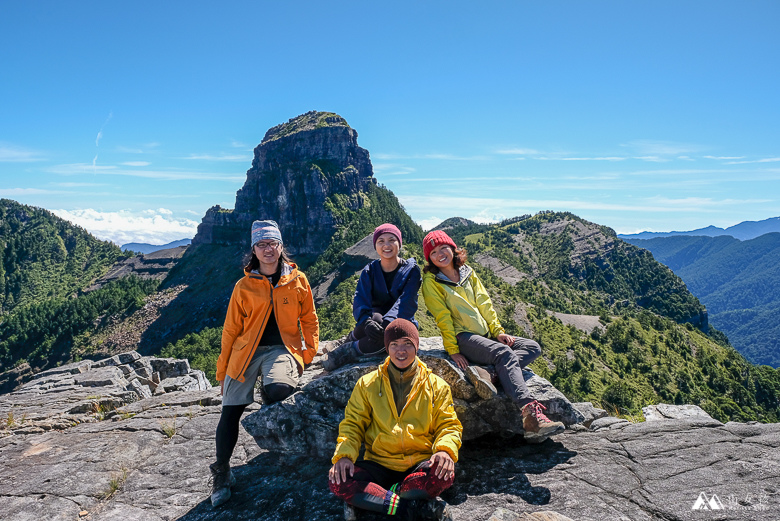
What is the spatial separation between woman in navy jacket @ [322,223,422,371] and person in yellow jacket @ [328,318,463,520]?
1.68 metres

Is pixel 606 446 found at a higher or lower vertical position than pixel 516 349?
lower

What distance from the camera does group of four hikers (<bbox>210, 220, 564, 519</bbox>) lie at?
508 cm

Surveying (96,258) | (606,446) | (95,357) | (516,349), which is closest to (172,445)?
(516,349)

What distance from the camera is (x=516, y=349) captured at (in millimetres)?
7703

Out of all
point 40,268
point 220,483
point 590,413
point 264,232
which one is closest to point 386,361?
point 264,232

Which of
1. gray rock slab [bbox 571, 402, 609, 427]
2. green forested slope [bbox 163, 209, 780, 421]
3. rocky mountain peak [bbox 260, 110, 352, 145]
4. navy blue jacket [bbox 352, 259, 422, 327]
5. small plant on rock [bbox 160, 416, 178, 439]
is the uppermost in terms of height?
rocky mountain peak [bbox 260, 110, 352, 145]

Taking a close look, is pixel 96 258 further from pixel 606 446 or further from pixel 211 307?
pixel 606 446

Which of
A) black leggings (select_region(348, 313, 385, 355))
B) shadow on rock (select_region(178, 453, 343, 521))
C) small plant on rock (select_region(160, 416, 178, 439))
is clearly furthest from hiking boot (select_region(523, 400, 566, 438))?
small plant on rock (select_region(160, 416, 178, 439))

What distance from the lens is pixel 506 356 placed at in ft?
23.1

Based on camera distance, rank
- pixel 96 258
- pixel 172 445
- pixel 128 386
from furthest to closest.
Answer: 1. pixel 96 258
2. pixel 128 386
3. pixel 172 445

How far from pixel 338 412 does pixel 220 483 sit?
212cm

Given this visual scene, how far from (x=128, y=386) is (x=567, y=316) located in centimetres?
10705

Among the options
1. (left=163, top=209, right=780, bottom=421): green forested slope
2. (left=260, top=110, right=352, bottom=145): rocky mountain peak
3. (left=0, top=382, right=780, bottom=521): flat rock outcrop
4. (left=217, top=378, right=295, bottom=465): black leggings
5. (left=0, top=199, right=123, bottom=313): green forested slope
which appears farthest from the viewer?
(left=0, top=199, right=123, bottom=313): green forested slope

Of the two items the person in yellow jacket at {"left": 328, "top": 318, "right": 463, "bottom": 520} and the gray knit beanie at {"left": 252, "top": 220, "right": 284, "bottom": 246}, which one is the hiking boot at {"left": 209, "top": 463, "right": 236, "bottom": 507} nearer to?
the person in yellow jacket at {"left": 328, "top": 318, "right": 463, "bottom": 520}
